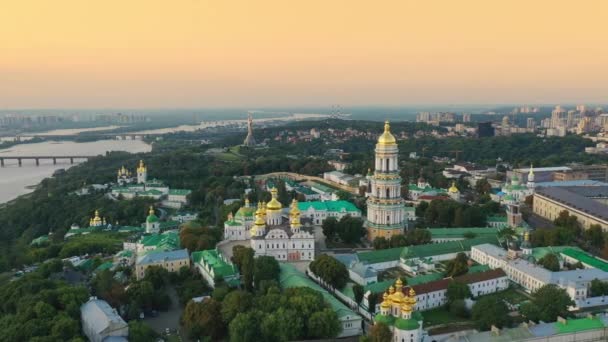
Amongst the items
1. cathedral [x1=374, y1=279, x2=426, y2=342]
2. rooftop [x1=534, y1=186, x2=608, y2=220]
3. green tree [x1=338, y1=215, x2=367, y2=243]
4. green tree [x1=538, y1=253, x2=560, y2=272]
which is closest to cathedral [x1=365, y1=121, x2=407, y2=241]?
green tree [x1=338, y1=215, x2=367, y2=243]

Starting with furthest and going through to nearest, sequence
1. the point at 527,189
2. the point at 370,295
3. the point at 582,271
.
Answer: the point at 527,189, the point at 582,271, the point at 370,295

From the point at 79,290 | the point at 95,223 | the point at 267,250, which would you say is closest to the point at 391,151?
the point at 267,250

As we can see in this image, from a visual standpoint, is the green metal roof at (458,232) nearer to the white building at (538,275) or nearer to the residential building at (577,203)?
the white building at (538,275)

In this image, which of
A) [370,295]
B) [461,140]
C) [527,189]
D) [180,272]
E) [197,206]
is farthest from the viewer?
[461,140]

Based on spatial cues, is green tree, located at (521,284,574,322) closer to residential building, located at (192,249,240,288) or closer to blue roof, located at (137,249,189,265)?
residential building, located at (192,249,240,288)

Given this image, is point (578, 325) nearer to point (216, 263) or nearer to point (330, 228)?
point (216, 263)

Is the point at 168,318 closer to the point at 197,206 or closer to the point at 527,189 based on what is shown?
the point at 197,206
